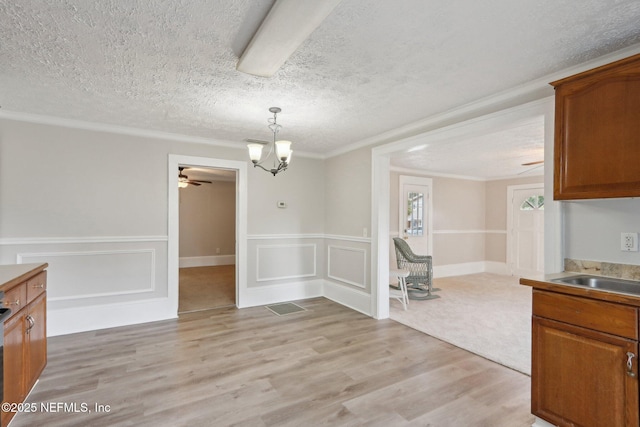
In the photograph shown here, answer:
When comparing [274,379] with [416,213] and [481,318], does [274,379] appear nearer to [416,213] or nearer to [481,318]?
[481,318]

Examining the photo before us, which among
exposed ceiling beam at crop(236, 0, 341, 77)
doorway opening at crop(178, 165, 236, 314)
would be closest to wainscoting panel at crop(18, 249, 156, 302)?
exposed ceiling beam at crop(236, 0, 341, 77)

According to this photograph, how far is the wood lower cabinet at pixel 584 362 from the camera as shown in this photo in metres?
1.59

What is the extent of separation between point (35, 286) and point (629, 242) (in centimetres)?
416

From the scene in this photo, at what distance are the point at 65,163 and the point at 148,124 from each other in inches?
40.7

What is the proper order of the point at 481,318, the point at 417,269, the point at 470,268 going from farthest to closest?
the point at 470,268 < the point at 417,269 < the point at 481,318

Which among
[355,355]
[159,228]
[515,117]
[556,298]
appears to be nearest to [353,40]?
[515,117]

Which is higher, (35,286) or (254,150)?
(254,150)

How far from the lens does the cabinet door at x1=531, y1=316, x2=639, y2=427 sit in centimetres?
160

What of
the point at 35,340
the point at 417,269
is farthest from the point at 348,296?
the point at 35,340

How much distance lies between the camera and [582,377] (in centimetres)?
175

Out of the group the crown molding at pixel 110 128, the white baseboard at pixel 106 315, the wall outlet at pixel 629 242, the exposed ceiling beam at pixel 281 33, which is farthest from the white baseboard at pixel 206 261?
the wall outlet at pixel 629 242

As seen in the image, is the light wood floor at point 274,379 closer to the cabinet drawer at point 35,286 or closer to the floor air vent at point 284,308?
the floor air vent at point 284,308

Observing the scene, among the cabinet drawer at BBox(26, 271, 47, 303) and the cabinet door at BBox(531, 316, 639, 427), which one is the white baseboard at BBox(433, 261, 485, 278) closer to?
the cabinet door at BBox(531, 316, 639, 427)

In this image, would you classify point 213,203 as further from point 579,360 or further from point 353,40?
point 579,360
